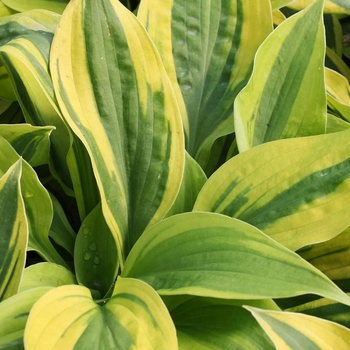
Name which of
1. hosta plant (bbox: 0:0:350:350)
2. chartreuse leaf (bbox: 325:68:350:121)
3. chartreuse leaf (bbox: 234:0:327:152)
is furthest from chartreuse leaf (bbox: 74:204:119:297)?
chartreuse leaf (bbox: 325:68:350:121)

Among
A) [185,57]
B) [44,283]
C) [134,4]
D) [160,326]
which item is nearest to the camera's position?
[160,326]

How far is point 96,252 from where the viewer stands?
618mm

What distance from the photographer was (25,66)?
1.78 ft

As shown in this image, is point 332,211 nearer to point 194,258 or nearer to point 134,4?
point 194,258

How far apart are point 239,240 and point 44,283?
0.79 feet

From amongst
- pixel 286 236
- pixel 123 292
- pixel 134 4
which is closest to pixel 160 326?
pixel 123 292

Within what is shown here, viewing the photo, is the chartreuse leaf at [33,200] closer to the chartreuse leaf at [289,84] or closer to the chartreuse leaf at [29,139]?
the chartreuse leaf at [29,139]

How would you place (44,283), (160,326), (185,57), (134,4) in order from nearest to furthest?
(160,326) < (44,283) < (185,57) < (134,4)

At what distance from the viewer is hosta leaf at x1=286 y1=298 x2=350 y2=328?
0.56 m

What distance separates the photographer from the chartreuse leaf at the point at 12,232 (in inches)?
18.1

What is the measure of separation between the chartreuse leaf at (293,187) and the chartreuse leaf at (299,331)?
99 millimetres

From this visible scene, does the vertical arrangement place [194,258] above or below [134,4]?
below

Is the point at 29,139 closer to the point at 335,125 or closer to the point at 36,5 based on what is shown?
the point at 36,5

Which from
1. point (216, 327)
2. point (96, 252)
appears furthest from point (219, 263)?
point (96, 252)
